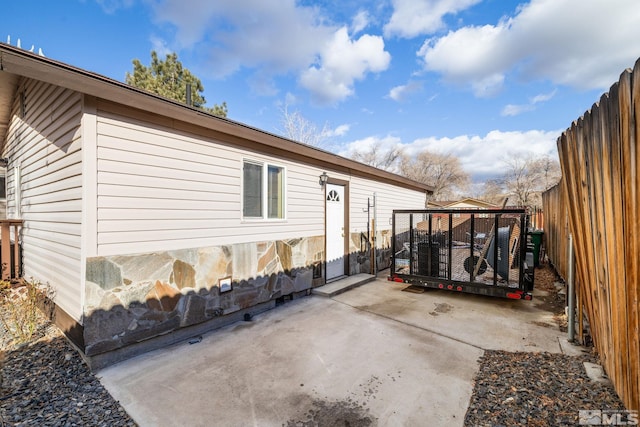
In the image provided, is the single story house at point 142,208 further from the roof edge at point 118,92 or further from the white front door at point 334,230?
the white front door at point 334,230

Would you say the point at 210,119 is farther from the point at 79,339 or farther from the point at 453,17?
the point at 453,17

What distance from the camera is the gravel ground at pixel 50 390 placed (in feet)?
6.85

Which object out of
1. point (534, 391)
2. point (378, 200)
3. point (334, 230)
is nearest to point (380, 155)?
point (378, 200)

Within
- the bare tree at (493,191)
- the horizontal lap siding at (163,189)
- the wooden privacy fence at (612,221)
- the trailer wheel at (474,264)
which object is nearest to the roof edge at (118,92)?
the horizontal lap siding at (163,189)

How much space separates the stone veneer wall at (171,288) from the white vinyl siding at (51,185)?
0.31 meters

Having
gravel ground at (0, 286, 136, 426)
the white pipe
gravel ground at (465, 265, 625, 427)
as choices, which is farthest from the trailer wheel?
gravel ground at (0, 286, 136, 426)

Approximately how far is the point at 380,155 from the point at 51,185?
29419 millimetres

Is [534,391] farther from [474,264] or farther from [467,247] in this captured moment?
[467,247]

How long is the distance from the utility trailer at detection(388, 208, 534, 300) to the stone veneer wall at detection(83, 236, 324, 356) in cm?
284

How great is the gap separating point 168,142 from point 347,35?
9979 mm

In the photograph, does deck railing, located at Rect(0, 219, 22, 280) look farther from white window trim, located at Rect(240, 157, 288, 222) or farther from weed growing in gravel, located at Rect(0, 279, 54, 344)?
white window trim, located at Rect(240, 157, 288, 222)

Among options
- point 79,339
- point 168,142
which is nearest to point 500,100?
point 168,142

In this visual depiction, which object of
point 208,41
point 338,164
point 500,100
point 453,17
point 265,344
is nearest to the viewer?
point 265,344

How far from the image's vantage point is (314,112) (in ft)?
61.6
